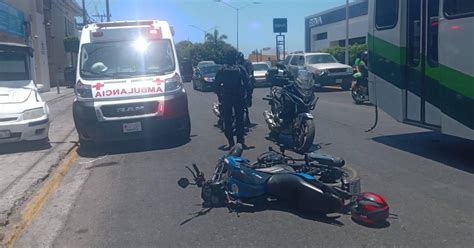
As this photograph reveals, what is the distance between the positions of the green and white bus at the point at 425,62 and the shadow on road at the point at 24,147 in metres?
6.81

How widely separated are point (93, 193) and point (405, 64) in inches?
219

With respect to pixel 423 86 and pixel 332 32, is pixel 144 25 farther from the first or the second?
pixel 332 32

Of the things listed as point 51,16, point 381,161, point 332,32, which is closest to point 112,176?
point 381,161

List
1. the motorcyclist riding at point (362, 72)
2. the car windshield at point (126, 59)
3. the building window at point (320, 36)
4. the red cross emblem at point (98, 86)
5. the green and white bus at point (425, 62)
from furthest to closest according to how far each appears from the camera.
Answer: the building window at point (320, 36) → the motorcyclist riding at point (362, 72) → the car windshield at point (126, 59) → the red cross emblem at point (98, 86) → the green and white bus at point (425, 62)

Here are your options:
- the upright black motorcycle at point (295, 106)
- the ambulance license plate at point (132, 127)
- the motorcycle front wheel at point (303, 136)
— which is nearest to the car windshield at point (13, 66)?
the ambulance license plate at point (132, 127)

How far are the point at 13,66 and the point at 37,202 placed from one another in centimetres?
689

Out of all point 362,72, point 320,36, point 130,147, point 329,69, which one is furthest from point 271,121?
point 320,36

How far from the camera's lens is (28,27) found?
1309 inches

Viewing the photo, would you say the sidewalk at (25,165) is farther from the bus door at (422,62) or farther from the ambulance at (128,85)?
the bus door at (422,62)

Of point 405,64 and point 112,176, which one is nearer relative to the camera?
point 112,176

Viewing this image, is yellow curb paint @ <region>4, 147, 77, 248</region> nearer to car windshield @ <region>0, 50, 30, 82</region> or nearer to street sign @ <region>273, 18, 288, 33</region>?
car windshield @ <region>0, 50, 30, 82</region>

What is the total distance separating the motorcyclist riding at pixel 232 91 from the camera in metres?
9.78

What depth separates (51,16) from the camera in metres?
47.2

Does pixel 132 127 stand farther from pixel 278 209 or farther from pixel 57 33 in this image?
pixel 57 33
